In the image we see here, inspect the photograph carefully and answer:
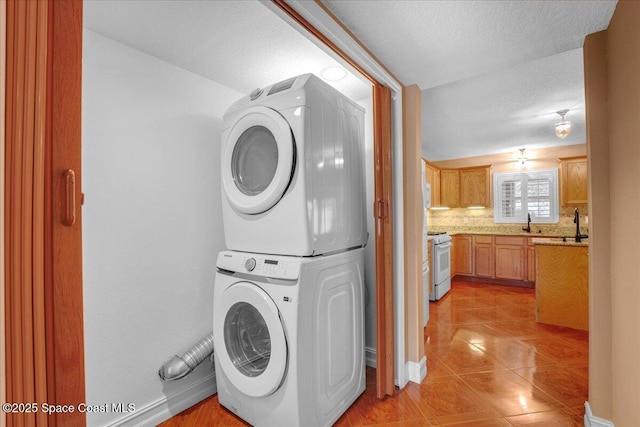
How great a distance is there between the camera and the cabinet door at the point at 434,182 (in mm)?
4977

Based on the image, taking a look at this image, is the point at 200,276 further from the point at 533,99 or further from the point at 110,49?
the point at 533,99

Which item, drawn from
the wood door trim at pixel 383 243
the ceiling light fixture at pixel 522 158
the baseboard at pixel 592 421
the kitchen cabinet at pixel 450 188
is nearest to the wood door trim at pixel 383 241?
the wood door trim at pixel 383 243

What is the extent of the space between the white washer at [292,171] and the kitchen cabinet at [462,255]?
13.4 ft

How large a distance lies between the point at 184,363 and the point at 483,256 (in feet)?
16.3

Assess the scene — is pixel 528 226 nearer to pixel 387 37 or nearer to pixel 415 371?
pixel 415 371

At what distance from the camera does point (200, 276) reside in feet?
6.45

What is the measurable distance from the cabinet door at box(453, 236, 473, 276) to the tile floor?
78.1 inches

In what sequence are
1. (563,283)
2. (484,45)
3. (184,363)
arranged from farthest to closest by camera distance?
→ (563,283), (184,363), (484,45)

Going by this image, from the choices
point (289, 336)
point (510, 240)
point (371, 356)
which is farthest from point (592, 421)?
point (510, 240)

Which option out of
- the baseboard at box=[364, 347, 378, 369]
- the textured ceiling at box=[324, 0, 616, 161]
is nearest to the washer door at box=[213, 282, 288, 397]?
the baseboard at box=[364, 347, 378, 369]

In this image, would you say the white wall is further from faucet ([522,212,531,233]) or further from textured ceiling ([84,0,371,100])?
faucet ([522,212,531,233])

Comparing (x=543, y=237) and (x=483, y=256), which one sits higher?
(x=543, y=237)

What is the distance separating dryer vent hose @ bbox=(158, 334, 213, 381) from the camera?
167 cm

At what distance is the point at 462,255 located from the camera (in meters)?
5.20
